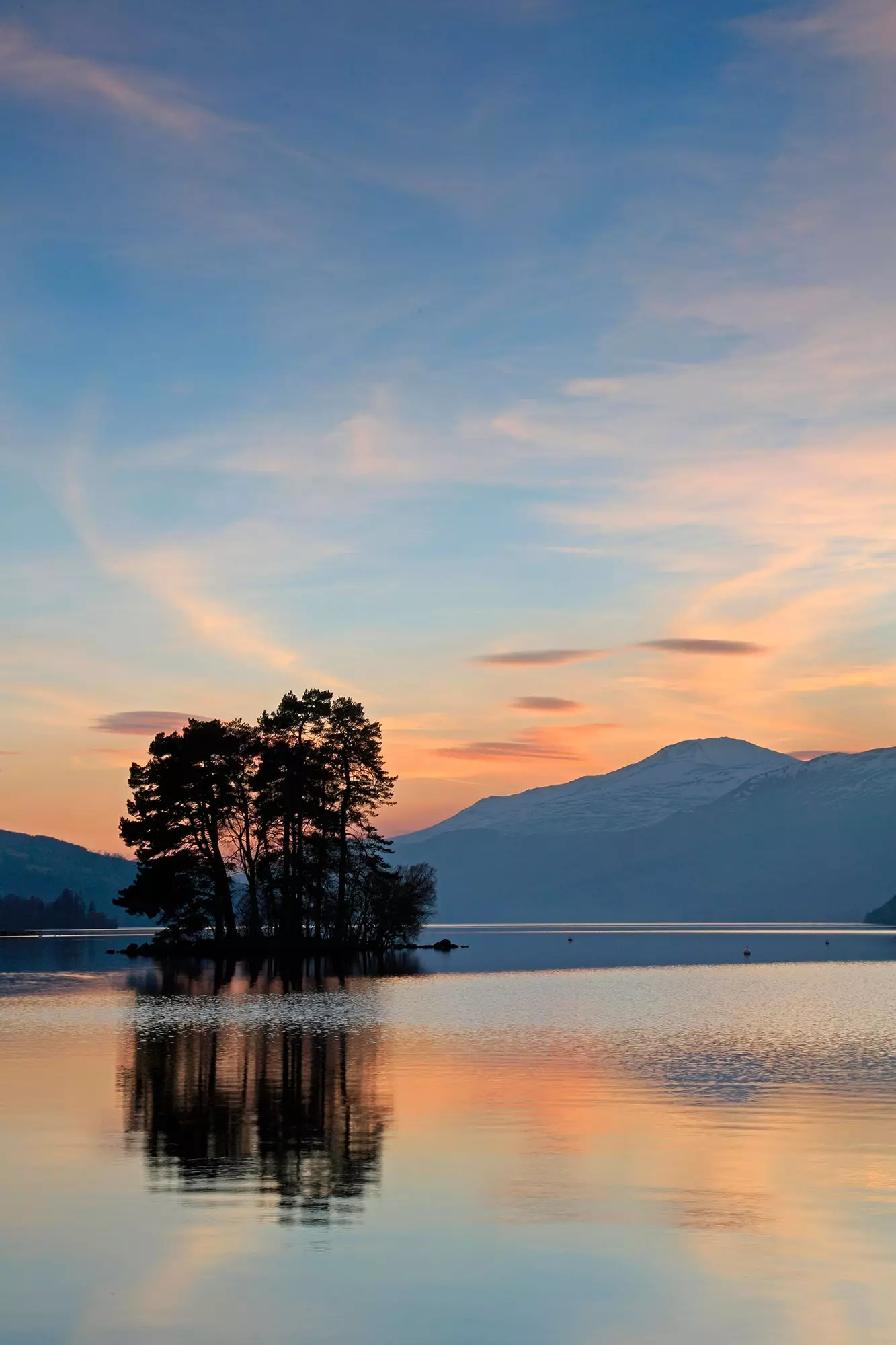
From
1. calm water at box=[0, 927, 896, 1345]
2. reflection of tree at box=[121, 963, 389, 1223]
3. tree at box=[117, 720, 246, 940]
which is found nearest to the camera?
calm water at box=[0, 927, 896, 1345]

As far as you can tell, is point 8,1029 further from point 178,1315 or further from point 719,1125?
point 178,1315

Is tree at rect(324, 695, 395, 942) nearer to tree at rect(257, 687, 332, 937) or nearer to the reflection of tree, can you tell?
tree at rect(257, 687, 332, 937)

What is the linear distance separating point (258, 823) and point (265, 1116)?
3709 inches

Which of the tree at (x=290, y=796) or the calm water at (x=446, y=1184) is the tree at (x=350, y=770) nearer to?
the tree at (x=290, y=796)

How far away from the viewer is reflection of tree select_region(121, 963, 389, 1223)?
892 inches

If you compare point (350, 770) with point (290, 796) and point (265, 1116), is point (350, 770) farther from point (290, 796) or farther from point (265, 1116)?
point (265, 1116)

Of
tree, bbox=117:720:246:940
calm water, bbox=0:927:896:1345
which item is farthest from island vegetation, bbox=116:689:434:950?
calm water, bbox=0:927:896:1345

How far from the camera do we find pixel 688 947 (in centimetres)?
19875

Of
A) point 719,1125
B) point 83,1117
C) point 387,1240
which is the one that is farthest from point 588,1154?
point 83,1117

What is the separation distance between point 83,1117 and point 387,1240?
12786mm

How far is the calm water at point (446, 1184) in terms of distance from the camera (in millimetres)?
15930

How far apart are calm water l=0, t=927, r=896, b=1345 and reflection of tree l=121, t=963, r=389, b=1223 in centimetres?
10

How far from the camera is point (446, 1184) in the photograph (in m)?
22.9

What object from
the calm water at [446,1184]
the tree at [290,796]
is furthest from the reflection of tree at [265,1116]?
the tree at [290,796]
